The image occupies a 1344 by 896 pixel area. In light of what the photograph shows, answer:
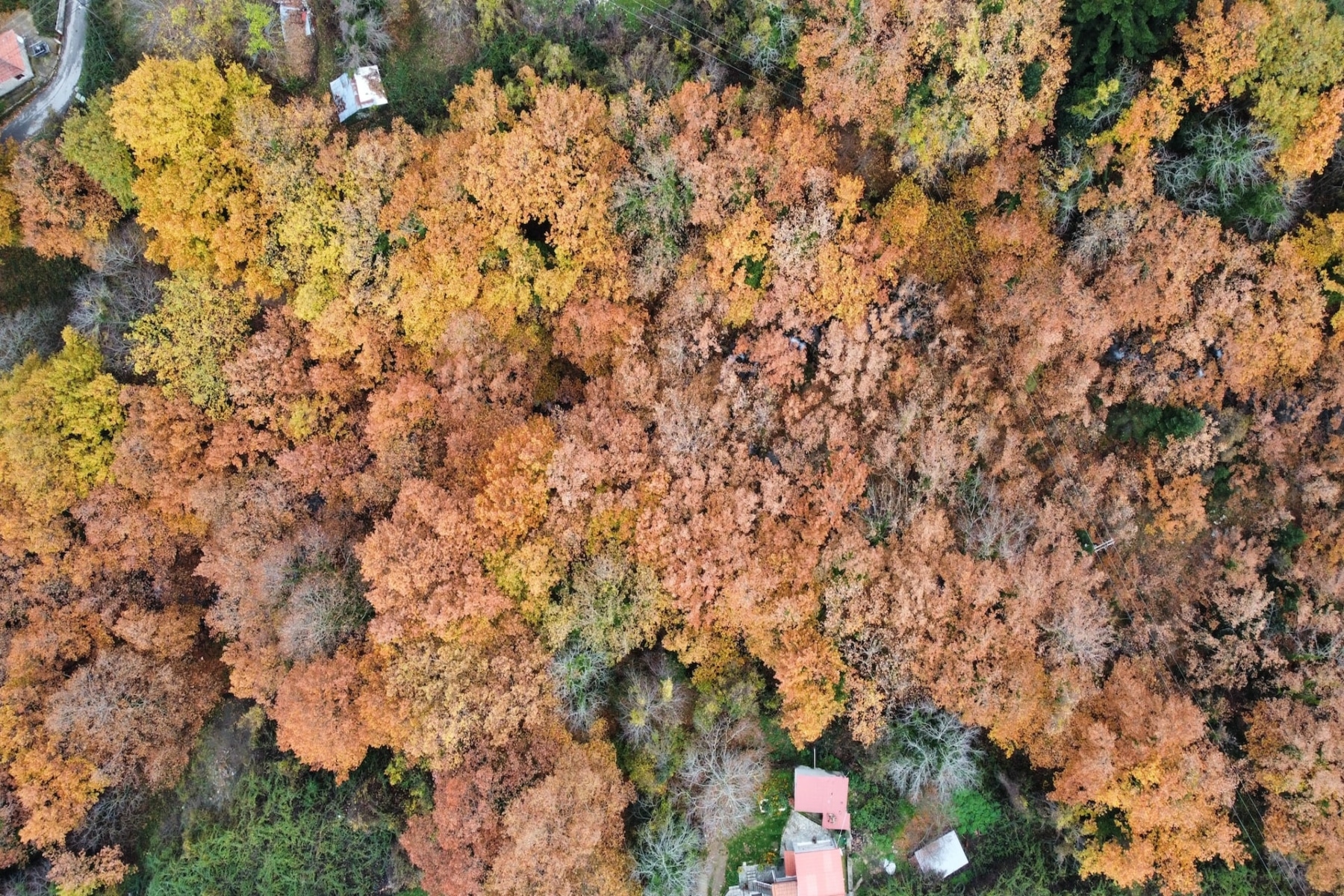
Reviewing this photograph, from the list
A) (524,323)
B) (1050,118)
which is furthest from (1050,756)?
(524,323)

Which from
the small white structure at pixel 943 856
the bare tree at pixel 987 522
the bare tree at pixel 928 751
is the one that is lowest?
the small white structure at pixel 943 856

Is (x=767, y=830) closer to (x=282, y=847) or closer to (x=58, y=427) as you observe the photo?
(x=282, y=847)

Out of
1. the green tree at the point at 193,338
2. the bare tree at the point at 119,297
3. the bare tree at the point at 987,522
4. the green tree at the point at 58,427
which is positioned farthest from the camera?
the bare tree at the point at 119,297

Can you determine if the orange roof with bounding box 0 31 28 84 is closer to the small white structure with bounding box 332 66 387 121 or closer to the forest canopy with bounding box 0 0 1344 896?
the forest canopy with bounding box 0 0 1344 896

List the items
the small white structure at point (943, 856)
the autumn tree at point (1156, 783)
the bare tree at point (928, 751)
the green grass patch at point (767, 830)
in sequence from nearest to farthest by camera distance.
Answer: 1. the autumn tree at point (1156, 783)
2. the bare tree at point (928, 751)
3. the small white structure at point (943, 856)
4. the green grass patch at point (767, 830)

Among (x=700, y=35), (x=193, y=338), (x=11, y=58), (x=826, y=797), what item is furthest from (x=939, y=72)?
(x=11, y=58)

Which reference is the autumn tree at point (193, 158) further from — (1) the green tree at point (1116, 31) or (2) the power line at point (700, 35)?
(1) the green tree at point (1116, 31)

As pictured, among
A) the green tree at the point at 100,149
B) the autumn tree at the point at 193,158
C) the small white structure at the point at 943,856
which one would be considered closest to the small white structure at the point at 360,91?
the autumn tree at the point at 193,158

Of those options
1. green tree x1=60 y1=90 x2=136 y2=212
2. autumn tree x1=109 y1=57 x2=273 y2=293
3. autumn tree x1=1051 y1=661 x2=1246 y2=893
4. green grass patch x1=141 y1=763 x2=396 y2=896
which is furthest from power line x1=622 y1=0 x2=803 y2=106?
green grass patch x1=141 y1=763 x2=396 y2=896
